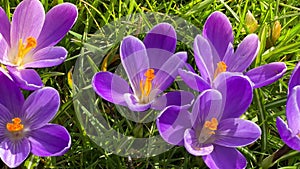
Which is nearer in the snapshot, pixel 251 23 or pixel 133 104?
pixel 133 104

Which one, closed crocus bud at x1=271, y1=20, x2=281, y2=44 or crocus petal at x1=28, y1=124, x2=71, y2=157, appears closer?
crocus petal at x1=28, y1=124, x2=71, y2=157

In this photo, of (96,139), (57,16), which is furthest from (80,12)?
(96,139)

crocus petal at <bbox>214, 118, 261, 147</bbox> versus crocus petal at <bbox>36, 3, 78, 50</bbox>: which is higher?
crocus petal at <bbox>36, 3, 78, 50</bbox>

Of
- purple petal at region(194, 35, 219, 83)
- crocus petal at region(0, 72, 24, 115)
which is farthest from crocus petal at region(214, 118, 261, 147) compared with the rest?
crocus petal at region(0, 72, 24, 115)

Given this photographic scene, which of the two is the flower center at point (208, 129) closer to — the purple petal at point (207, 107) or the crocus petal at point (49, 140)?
the purple petal at point (207, 107)

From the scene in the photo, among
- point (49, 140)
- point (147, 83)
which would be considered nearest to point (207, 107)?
point (147, 83)

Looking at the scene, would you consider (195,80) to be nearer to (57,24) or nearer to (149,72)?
(149,72)

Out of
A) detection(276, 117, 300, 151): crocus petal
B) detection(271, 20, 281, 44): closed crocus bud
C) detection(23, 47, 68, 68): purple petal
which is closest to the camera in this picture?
detection(276, 117, 300, 151): crocus petal

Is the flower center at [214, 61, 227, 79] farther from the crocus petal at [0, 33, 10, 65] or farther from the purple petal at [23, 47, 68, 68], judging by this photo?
the crocus petal at [0, 33, 10, 65]
